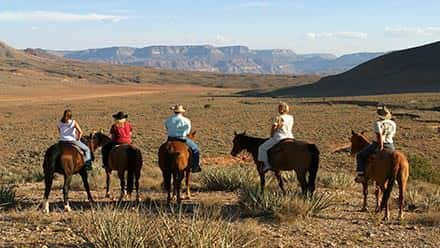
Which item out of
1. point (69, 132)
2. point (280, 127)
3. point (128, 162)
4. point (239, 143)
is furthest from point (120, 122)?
point (280, 127)

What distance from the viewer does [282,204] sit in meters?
10.5

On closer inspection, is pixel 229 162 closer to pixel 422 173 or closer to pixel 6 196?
pixel 422 173

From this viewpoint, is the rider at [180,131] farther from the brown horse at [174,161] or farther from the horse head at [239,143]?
the horse head at [239,143]

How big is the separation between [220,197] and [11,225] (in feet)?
15.9

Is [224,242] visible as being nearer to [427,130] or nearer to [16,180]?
[16,180]

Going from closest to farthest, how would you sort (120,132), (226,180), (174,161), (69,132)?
(69,132)
(174,161)
(120,132)
(226,180)

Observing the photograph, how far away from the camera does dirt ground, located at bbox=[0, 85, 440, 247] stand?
9281 mm

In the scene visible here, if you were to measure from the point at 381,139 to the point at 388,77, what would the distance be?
316 feet

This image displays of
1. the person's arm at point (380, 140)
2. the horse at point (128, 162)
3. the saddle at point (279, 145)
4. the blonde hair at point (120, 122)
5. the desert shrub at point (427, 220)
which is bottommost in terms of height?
the desert shrub at point (427, 220)

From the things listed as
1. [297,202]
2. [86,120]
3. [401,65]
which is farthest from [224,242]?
[401,65]

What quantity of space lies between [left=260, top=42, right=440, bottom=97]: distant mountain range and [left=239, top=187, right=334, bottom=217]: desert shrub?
77399 millimetres

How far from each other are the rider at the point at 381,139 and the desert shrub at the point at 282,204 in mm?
894

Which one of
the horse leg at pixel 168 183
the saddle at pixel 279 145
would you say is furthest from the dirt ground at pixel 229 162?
the saddle at pixel 279 145

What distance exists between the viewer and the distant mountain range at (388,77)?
92.6 metres
